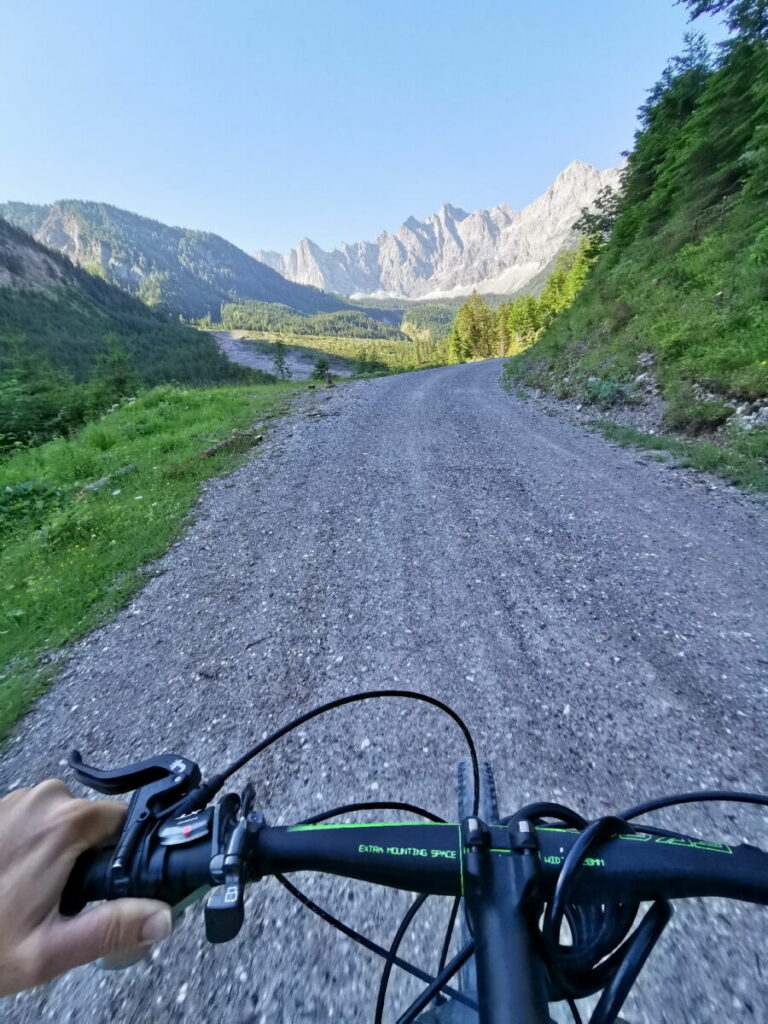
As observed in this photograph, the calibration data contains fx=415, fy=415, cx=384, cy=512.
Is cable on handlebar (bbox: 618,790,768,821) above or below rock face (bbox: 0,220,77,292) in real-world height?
below

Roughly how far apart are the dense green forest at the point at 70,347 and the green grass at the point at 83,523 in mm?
5640

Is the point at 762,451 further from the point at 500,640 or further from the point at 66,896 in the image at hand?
the point at 66,896

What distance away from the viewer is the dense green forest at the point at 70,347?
1723 centimetres

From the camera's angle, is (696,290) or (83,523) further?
(696,290)

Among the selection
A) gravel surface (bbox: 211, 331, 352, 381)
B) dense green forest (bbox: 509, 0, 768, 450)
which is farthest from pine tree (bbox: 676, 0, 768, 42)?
gravel surface (bbox: 211, 331, 352, 381)

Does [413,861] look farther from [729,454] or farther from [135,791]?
[729,454]

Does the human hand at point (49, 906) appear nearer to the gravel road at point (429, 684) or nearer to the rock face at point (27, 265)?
the gravel road at point (429, 684)

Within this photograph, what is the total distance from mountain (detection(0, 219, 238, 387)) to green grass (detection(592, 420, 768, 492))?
59522 mm

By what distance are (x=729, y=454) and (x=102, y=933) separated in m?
7.86

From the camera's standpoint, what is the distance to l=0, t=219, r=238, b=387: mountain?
2525 inches

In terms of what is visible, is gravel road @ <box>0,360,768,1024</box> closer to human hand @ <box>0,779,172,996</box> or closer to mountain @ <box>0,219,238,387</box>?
human hand @ <box>0,779,172,996</box>

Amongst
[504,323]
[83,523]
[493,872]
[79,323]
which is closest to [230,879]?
[493,872]

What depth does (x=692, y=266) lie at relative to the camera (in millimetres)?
11047

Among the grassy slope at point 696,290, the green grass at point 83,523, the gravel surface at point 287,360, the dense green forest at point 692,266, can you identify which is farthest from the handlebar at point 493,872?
the gravel surface at point 287,360
